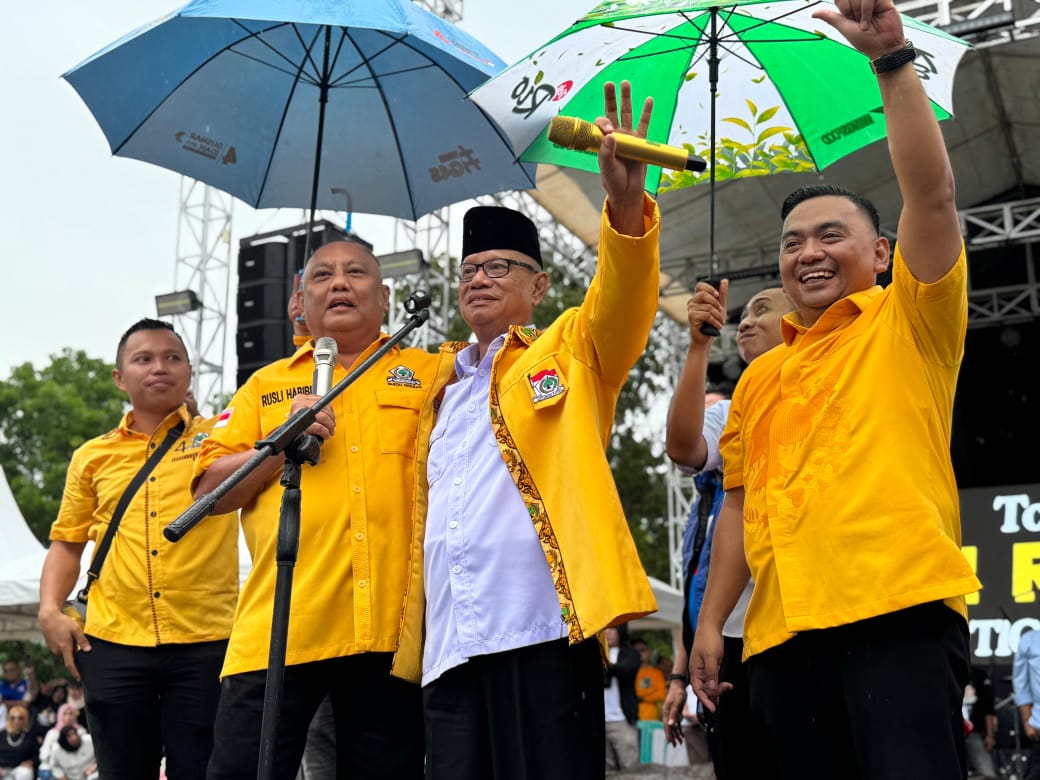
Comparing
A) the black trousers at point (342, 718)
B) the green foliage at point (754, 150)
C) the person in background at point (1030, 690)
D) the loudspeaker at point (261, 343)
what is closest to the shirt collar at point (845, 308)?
the black trousers at point (342, 718)

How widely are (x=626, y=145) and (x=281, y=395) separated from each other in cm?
139

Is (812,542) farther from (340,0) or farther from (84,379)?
(84,379)

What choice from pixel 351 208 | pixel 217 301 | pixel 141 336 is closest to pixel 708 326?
pixel 351 208

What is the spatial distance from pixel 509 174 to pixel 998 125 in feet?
33.7

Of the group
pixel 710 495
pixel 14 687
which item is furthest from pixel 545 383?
pixel 14 687

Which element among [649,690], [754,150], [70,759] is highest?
[754,150]

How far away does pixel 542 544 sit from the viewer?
8.93 feet

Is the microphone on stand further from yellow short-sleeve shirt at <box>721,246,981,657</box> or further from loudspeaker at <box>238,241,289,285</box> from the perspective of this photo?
A: loudspeaker at <box>238,241,289,285</box>

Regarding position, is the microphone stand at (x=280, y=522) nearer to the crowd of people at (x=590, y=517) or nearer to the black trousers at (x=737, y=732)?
the crowd of people at (x=590, y=517)

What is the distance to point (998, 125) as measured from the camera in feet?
42.5

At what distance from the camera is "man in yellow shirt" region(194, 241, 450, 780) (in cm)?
299

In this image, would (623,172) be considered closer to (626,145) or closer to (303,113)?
(626,145)

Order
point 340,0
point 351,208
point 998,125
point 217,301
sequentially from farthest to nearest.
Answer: point 217,301 < point 998,125 < point 351,208 < point 340,0

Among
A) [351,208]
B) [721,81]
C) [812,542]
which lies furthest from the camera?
[351,208]
